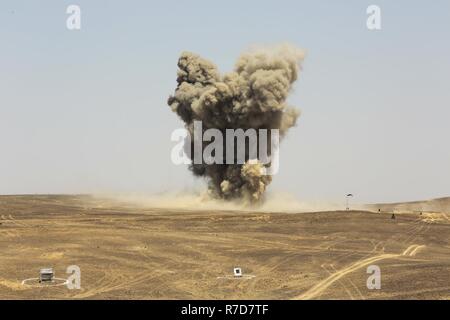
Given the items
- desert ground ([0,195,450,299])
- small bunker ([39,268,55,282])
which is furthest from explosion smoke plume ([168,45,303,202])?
small bunker ([39,268,55,282])

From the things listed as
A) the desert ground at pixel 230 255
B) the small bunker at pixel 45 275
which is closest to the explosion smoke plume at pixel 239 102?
the desert ground at pixel 230 255

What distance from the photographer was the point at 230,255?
156 feet

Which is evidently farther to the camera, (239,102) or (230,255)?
(239,102)

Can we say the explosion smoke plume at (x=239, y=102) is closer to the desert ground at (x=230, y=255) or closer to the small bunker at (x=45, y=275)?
the desert ground at (x=230, y=255)

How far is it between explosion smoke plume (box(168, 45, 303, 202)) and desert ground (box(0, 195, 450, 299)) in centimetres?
2222

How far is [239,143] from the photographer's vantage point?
99188 mm

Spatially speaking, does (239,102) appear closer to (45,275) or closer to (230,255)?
(230,255)

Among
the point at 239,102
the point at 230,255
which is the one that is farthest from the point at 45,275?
the point at 239,102

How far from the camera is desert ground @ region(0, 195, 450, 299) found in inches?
1382

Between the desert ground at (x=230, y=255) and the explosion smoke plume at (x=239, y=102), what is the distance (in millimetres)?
22221

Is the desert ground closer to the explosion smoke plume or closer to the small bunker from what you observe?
the small bunker

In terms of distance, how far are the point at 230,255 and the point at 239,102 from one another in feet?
182

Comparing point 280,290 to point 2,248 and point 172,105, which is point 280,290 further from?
point 172,105
